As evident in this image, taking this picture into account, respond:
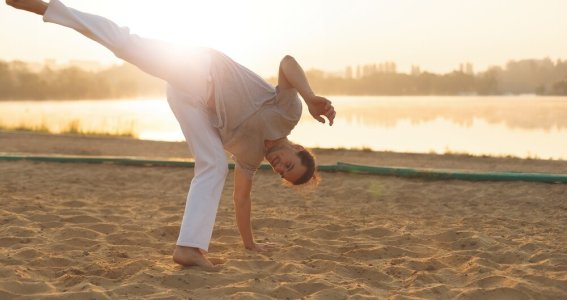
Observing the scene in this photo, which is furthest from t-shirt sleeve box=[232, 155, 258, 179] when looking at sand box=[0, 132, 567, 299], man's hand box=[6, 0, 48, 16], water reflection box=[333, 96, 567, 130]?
water reflection box=[333, 96, 567, 130]

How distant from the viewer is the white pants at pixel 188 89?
11.1ft

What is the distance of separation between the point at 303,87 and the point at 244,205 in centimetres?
102

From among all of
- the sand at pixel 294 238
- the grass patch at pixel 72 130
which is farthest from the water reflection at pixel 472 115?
the sand at pixel 294 238

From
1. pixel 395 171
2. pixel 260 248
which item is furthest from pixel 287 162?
pixel 395 171

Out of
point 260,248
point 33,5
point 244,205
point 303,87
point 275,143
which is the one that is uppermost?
point 33,5

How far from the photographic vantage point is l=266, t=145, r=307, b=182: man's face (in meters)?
3.58

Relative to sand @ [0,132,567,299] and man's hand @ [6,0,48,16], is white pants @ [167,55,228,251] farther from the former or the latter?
man's hand @ [6,0,48,16]

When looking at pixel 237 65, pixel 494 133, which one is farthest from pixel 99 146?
pixel 494 133

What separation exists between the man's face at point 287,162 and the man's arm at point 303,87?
0.30 meters

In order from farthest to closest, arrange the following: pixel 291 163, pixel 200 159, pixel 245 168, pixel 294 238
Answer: pixel 294 238
pixel 245 168
pixel 291 163
pixel 200 159

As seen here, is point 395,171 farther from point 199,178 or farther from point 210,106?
point 199,178

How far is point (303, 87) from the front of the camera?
11.1 feet

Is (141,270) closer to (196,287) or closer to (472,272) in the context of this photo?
(196,287)

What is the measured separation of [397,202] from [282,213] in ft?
4.38
